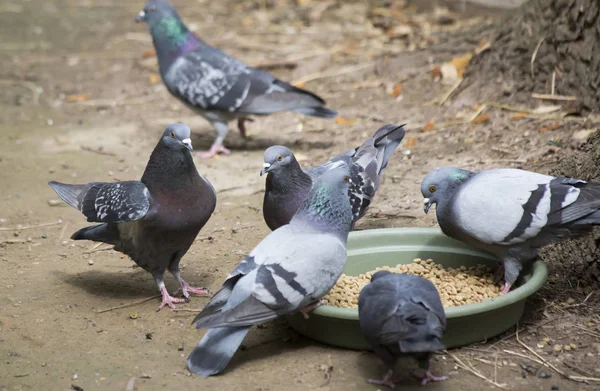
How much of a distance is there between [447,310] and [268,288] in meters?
0.80

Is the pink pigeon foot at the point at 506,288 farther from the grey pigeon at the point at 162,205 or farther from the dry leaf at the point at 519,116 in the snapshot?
the dry leaf at the point at 519,116

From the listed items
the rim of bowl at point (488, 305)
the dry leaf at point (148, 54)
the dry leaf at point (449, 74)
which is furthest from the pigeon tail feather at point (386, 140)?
the dry leaf at point (148, 54)

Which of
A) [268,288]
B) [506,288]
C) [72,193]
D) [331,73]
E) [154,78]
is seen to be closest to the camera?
[268,288]

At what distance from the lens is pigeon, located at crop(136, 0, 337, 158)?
7.26 meters

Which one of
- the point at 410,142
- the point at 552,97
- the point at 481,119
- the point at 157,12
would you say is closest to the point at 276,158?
the point at 410,142

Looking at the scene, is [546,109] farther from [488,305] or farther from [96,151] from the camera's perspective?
[96,151]

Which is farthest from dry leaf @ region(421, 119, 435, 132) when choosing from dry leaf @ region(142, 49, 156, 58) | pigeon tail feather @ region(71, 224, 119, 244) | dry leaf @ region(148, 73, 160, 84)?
dry leaf @ region(142, 49, 156, 58)

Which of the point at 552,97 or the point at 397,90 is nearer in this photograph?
the point at 552,97

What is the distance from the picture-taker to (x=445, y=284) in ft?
14.0

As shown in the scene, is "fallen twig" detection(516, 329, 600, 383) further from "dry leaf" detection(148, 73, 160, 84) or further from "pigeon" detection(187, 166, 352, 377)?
"dry leaf" detection(148, 73, 160, 84)

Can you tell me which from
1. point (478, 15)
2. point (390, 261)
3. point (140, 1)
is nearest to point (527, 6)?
point (478, 15)

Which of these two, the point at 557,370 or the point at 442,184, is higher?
the point at 442,184

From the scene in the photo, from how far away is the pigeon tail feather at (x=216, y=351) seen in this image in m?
3.61

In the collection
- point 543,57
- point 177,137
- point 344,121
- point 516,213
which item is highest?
point 177,137
